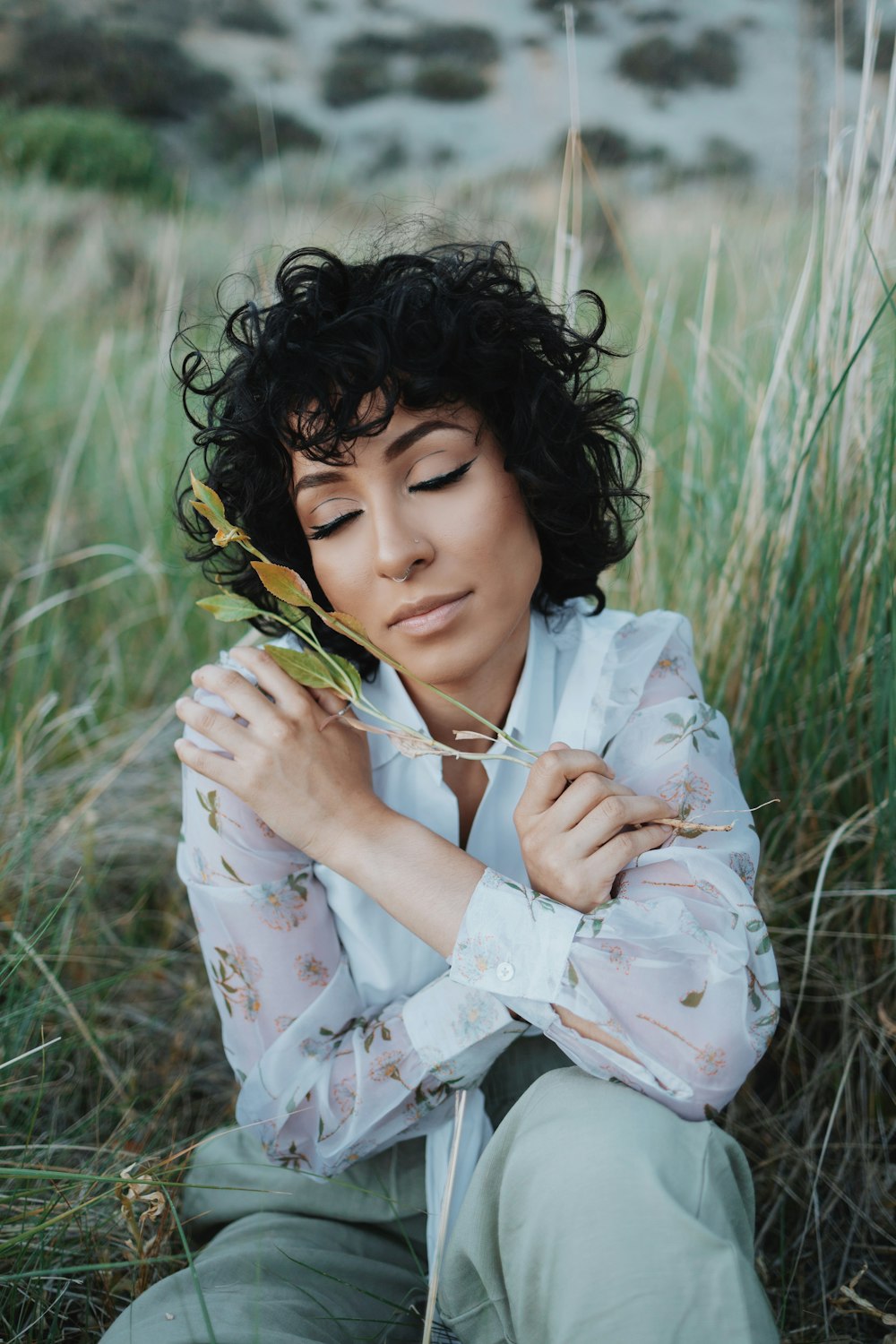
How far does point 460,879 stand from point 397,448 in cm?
54

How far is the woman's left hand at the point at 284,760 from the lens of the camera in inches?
52.3

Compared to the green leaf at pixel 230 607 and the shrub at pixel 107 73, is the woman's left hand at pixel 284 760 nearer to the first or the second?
the green leaf at pixel 230 607

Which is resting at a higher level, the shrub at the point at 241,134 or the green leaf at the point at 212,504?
the shrub at the point at 241,134

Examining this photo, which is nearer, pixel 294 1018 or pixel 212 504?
pixel 212 504

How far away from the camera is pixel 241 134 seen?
13.1 metres

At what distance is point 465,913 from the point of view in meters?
1.23

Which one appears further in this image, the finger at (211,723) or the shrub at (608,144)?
the shrub at (608,144)

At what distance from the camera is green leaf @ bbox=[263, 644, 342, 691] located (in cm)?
131

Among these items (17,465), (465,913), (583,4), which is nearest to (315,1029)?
(465,913)

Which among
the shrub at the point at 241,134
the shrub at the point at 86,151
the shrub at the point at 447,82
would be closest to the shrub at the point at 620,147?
the shrub at the point at 447,82

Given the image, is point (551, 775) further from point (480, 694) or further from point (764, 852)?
point (764, 852)

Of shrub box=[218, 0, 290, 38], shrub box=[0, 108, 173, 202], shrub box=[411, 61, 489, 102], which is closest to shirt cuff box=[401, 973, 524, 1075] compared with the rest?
shrub box=[0, 108, 173, 202]

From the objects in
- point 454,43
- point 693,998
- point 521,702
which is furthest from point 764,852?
point 454,43

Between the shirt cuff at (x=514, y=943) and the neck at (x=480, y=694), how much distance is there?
381 millimetres
